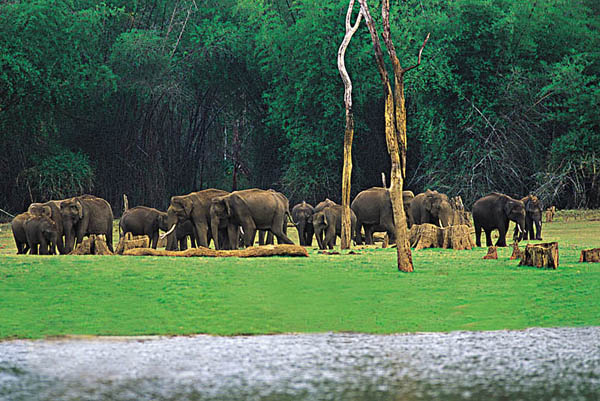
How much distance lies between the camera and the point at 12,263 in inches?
537

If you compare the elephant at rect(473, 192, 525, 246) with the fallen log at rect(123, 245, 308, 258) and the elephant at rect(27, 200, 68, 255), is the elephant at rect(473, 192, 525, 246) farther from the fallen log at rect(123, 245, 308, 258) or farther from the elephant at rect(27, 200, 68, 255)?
the elephant at rect(27, 200, 68, 255)

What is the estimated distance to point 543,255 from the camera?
42.0 ft

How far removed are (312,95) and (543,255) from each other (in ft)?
64.5

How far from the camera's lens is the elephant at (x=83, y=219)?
18375 millimetres

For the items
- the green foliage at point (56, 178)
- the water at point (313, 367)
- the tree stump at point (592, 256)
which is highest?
the green foliage at point (56, 178)

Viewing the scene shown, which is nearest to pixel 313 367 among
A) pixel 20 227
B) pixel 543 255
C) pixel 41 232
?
pixel 543 255

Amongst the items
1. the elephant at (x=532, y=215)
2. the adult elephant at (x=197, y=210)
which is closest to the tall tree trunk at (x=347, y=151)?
the adult elephant at (x=197, y=210)

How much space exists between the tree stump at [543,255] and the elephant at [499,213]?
208 inches

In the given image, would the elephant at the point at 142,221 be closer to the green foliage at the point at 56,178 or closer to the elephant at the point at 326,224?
the elephant at the point at 326,224

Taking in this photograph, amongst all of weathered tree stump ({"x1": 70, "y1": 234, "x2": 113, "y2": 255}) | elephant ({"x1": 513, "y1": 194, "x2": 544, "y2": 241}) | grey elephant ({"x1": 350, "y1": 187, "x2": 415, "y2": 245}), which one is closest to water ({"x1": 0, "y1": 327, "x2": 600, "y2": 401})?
weathered tree stump ({"x1": 70, "y1": 234, "x2": 113, "y2": 255})

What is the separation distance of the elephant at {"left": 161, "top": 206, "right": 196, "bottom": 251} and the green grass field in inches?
172

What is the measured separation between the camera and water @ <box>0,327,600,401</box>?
5.89 metres

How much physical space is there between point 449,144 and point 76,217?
15323 millimetres

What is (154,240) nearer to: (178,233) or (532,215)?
(178,233)
